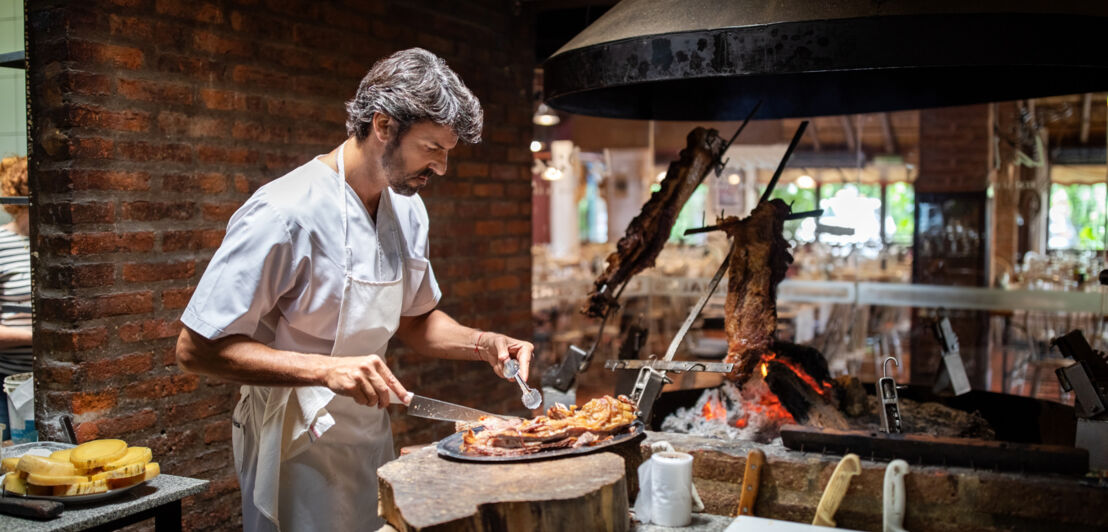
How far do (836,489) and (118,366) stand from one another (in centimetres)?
237

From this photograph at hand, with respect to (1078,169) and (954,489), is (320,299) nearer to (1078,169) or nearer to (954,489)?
(954,489)

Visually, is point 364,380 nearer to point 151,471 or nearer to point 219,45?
point 151,471

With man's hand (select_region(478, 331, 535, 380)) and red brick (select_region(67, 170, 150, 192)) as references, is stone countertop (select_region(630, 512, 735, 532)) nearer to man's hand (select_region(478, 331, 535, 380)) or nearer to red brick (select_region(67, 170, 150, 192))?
man's hand (select_region(478, 331, 535, 380))

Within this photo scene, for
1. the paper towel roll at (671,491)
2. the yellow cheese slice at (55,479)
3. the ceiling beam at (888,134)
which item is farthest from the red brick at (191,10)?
the ceiling beam at (888,134)

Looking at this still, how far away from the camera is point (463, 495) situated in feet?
6.46

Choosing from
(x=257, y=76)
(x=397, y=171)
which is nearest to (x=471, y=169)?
(x=257, y=76)

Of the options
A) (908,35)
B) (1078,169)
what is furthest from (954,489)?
(1078,169)

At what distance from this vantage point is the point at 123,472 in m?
2.34

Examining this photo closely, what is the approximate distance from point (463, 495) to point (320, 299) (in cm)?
75

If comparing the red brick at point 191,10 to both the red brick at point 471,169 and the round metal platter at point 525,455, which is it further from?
the round metal platter at point 525,455

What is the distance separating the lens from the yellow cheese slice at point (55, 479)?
2250mm

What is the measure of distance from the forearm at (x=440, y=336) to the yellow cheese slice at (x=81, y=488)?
1.02 m

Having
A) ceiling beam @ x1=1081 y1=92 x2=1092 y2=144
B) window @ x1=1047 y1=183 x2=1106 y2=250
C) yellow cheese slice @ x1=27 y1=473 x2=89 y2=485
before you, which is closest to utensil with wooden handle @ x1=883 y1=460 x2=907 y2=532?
yellow cheese slice @ x1=27 y1=473 x2=89 y2=485

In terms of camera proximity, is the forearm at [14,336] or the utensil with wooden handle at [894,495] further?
the forearm at [14,336]
